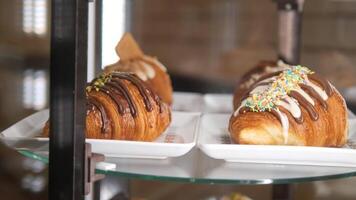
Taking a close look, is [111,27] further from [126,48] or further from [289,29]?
[289,29]

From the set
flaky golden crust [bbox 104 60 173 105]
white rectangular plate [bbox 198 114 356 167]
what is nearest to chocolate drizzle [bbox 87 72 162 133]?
white rectangular plate [bbox 198 114 356 167]

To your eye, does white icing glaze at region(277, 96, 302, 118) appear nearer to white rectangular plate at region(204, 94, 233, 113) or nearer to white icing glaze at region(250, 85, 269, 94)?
white icing glaze at region(250, 85, 269, 94)

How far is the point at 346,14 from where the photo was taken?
217 cm

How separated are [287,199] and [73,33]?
55cm

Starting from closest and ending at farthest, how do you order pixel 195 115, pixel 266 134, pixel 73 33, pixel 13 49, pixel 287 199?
pixel 73 33 → pixel 266 134 → pixel 195 115 → pixel 287 199 → pixel 13 49

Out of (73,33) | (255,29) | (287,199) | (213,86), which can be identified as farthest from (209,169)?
(255,29)

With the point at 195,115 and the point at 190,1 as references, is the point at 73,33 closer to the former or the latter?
the point at 195,115

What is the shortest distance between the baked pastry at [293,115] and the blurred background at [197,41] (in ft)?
4.30

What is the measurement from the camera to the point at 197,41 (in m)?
2.44

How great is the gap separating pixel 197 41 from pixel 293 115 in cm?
180

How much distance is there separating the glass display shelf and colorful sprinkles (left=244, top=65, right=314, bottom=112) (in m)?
0.08

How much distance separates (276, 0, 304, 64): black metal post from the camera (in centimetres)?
98

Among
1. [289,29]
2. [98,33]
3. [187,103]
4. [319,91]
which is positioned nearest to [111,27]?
[98,33]

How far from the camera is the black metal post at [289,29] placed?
3.20 feet
